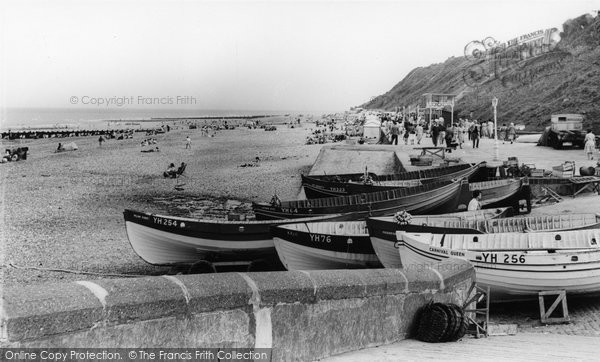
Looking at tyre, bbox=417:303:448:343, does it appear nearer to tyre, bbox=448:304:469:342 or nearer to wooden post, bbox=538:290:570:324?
tyre, bbox=448:304:469:342

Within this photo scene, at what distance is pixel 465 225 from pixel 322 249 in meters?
3.41

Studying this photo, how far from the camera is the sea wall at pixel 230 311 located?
13.3 ft

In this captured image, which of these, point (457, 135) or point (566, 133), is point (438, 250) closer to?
point (566, 133)

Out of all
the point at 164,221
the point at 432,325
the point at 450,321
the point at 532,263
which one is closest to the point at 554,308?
→ the point at 532,263

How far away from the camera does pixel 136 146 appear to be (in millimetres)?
57406

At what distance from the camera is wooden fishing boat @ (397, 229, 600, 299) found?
1057 cm

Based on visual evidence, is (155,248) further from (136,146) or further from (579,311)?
(136,146)

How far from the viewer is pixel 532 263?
34.8 feet

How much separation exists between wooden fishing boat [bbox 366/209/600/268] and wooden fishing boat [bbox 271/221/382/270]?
732 mm

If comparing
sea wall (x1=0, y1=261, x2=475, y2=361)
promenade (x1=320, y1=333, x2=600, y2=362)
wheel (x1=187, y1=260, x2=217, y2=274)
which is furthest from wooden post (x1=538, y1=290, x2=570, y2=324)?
wheel (x1=187, y1=260, x2=217, y2=274)

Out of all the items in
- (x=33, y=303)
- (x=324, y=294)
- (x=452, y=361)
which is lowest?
(x=452, y=361)

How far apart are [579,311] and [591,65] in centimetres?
5346

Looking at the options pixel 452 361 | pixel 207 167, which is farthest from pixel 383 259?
pixel 207 167

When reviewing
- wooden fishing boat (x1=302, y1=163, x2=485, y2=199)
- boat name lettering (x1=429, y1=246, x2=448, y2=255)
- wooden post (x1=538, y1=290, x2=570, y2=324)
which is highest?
wooden fishing boat (x1=302, y1=163, x2=485, y2=199)
